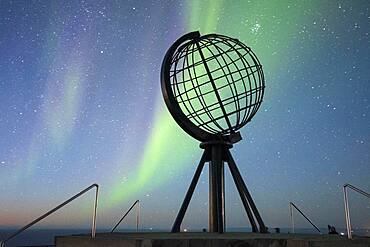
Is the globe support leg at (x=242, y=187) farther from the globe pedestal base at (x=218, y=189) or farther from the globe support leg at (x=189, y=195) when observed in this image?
the globe support leg at (x=189, y=195)

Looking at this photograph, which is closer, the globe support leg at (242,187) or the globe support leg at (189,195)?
the globe support leg at (242,187)

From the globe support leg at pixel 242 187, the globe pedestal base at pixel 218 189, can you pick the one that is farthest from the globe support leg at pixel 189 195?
the globe support leg at pixel 242 187

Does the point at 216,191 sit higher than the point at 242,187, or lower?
lower

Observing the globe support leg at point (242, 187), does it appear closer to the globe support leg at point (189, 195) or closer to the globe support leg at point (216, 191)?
the globe support leg at point (216, 191)

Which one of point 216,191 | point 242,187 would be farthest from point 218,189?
point 242,187

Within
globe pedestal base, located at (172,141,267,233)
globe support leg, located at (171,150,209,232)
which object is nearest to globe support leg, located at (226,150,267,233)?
globe pedestal base, located at (172,141,267,233)

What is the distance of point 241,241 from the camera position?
20.8 feet

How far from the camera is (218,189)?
9984mm

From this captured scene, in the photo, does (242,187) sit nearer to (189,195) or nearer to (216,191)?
(216,191)

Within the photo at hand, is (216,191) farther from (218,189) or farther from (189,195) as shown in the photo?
(189,195)

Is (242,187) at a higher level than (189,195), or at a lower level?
higher

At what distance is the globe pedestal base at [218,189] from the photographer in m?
9.66

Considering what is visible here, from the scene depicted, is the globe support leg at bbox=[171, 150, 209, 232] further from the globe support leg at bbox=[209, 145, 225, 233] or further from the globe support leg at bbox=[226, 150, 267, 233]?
the globe support leg at bbox=[226, 150, 267, 233]

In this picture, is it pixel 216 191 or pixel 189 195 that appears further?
pixel 189 195
